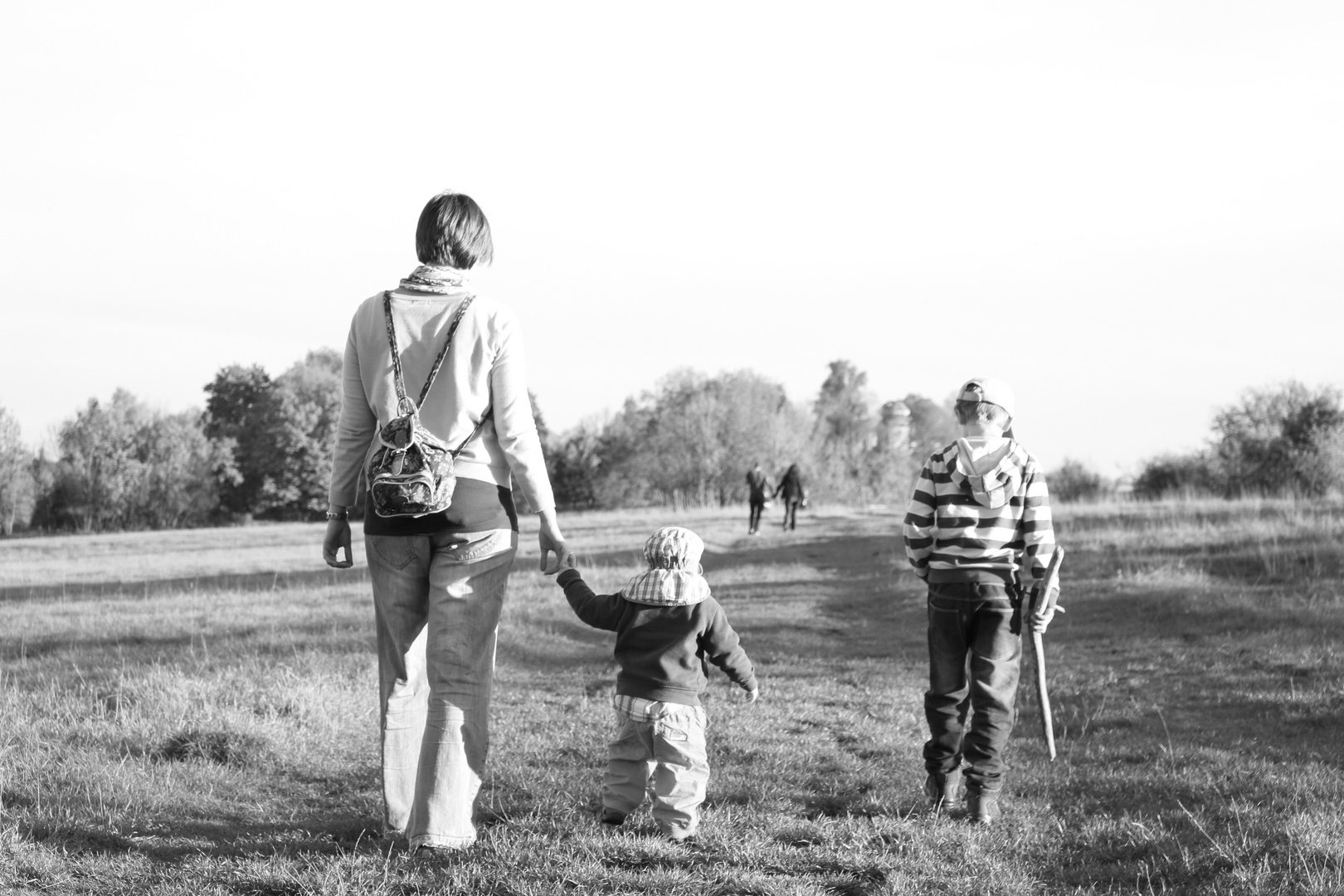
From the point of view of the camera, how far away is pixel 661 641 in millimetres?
5309

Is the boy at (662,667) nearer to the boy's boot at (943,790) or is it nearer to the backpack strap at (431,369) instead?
the backpack strap at (431,369)

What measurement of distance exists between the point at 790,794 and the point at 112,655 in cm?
802

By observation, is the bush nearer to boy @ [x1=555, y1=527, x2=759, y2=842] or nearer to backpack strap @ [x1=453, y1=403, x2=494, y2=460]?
boy @ [x1=555, y1=527, x2=759, y2=842]

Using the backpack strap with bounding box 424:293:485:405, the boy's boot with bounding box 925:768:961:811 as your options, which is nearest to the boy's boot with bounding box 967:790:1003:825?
the boy's boot with bounding box 925:768:961:811

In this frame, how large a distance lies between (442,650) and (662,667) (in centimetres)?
106

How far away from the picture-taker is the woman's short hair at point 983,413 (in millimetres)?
5945

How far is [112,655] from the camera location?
37.3 ft

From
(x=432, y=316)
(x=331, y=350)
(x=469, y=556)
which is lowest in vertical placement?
(x=469, y=556)

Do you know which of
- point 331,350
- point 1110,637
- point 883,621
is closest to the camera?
point 1110,637

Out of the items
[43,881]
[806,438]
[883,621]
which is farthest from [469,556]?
[806,438]

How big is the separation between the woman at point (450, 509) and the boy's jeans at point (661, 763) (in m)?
0.76

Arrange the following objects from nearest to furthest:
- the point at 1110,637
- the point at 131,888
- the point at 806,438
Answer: the point at 131,888 < the point at 1110,637 < the point at 806,438

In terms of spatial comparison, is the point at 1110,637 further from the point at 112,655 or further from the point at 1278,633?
the point at 112,655

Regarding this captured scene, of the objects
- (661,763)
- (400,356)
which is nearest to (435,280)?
(400,356)
